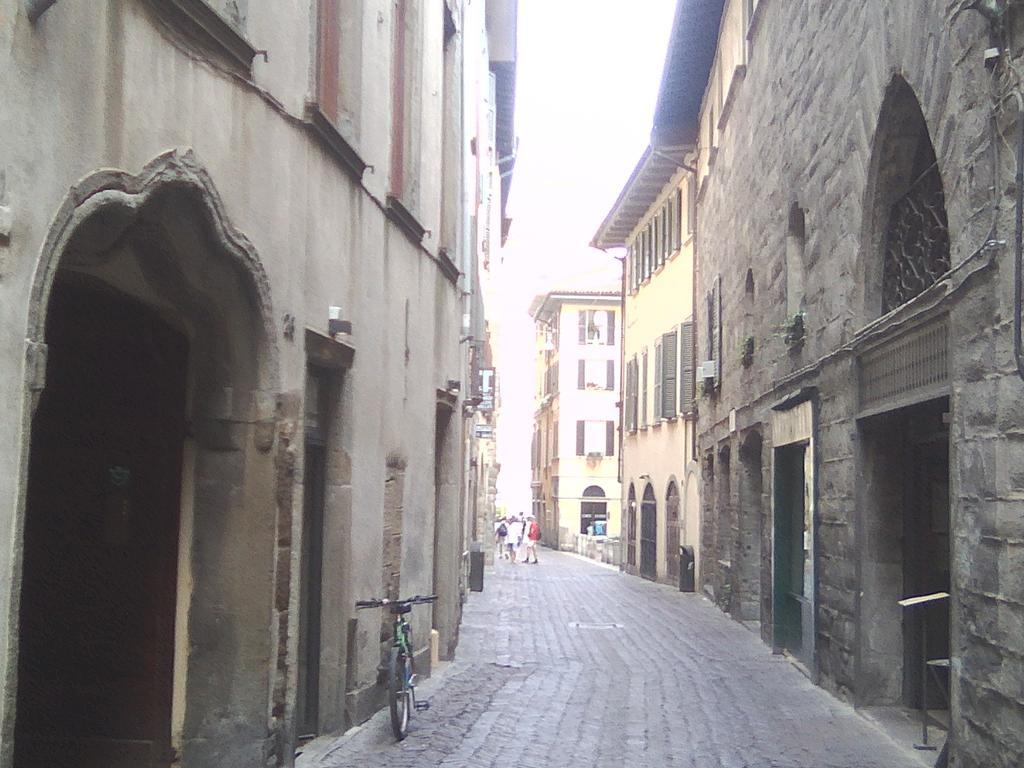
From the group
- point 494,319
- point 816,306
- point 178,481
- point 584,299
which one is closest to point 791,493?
point 816,306

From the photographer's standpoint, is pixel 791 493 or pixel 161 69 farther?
pixel 791 493

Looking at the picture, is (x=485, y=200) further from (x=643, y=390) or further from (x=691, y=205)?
(x=643, y=390)

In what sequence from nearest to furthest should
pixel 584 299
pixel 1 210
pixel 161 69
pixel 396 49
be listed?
pixel 1 210
pixel 161 69
pixel 396 49
pixel 584 299

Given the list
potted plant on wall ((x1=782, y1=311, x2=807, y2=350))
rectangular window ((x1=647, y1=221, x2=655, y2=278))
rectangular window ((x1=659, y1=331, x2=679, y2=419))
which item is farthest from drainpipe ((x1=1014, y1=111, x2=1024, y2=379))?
rectangular window ((x1=647, y1=221, x2=655, y2=278))

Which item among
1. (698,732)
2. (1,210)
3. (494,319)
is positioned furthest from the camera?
(494,319)

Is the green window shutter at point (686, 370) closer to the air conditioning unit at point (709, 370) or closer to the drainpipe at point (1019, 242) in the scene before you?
the air conditioning unit at point (709, 370)

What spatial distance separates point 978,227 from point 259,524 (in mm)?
3933

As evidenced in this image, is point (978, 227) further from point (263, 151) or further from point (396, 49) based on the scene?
point (396, 49)

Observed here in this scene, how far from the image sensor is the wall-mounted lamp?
8250 millimetres

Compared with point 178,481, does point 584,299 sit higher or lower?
higher

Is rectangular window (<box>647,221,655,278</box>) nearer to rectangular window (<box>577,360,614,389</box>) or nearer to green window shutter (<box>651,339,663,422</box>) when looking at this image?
green window shutter (<box>651,339,663,422</box>)

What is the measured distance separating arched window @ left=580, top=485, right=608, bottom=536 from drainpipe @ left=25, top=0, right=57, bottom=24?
1909 inches

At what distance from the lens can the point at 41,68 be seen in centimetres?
423

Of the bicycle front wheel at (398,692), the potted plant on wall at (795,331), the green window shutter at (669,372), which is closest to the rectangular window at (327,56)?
the bicycle front wheel at (398,692)
